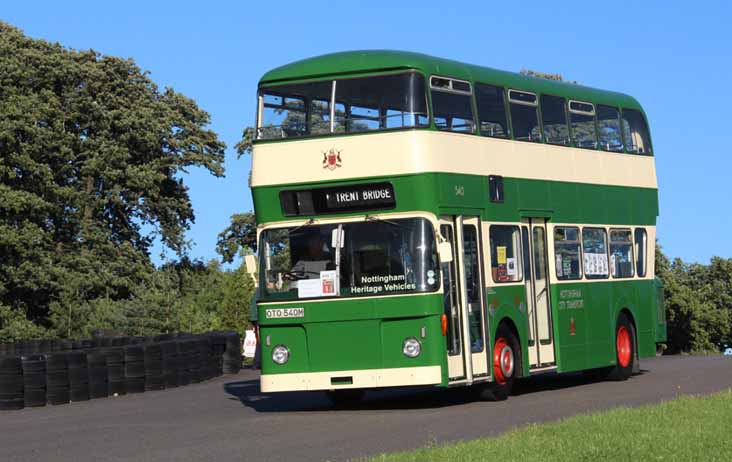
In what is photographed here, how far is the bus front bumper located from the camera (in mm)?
20219

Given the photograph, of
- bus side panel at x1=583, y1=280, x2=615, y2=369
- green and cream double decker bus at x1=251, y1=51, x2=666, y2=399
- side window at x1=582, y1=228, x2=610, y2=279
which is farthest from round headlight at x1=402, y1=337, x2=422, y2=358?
side window at x1=582, y1=228, x2=610, y2=279

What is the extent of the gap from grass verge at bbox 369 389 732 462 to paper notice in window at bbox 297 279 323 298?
189 inches

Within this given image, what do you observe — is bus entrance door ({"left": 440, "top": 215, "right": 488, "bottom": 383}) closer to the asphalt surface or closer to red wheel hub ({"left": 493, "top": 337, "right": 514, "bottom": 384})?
red wheel hub ({"left": 493, "top": 337, "right": 514, "bottom": 384})

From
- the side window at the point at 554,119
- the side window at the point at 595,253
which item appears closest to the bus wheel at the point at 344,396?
the side window at the point at 595,253

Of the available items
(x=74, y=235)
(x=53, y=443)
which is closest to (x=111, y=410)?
(x=53, y=443)

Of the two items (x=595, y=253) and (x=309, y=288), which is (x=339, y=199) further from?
(x=595, y=253)

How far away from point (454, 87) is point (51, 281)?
39.0 meters

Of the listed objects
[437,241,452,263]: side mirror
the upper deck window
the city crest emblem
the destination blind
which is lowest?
[437,241,452,263]: side mirror

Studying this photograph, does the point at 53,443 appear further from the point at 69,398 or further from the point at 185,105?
the point at 185,105

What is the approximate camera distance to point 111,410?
79.3ft

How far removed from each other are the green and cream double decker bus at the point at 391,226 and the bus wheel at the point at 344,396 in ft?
0.15

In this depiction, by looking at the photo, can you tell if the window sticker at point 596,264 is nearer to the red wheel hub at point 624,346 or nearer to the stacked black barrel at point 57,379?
the red wheel hub at point 624,346

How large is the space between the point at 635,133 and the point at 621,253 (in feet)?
7.39

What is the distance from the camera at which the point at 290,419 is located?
20.1m
